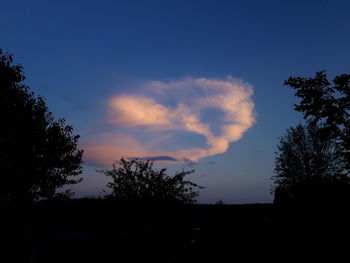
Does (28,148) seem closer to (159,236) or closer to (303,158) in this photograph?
(159,236)

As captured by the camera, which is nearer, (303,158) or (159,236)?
(159,236)

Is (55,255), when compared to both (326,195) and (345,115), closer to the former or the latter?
(326,195)

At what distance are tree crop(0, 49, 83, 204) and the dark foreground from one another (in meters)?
2.28

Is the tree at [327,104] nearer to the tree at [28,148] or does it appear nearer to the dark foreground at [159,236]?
the dark foreground at [159,236]

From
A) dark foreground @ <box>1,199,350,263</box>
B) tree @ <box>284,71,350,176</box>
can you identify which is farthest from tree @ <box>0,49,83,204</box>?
tree @ <box>284,71,350,176</box>

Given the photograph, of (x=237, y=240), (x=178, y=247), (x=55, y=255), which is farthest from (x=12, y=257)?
(x=237, y=240)

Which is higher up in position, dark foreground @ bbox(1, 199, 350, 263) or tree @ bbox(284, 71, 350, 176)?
tree @ bbox(284, 71, 350, 176)

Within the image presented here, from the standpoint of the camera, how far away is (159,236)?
66.3 feet

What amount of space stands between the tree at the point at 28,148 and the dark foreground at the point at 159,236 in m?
2.28

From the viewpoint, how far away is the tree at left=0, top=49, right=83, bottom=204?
1978 centimetres

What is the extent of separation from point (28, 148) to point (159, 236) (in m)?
12.5

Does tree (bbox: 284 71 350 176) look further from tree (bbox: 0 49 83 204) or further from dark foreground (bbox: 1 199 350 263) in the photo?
tree (bbox: 0 49 83 204)

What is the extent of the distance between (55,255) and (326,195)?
15952mm

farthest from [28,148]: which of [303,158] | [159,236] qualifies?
[303,158]
